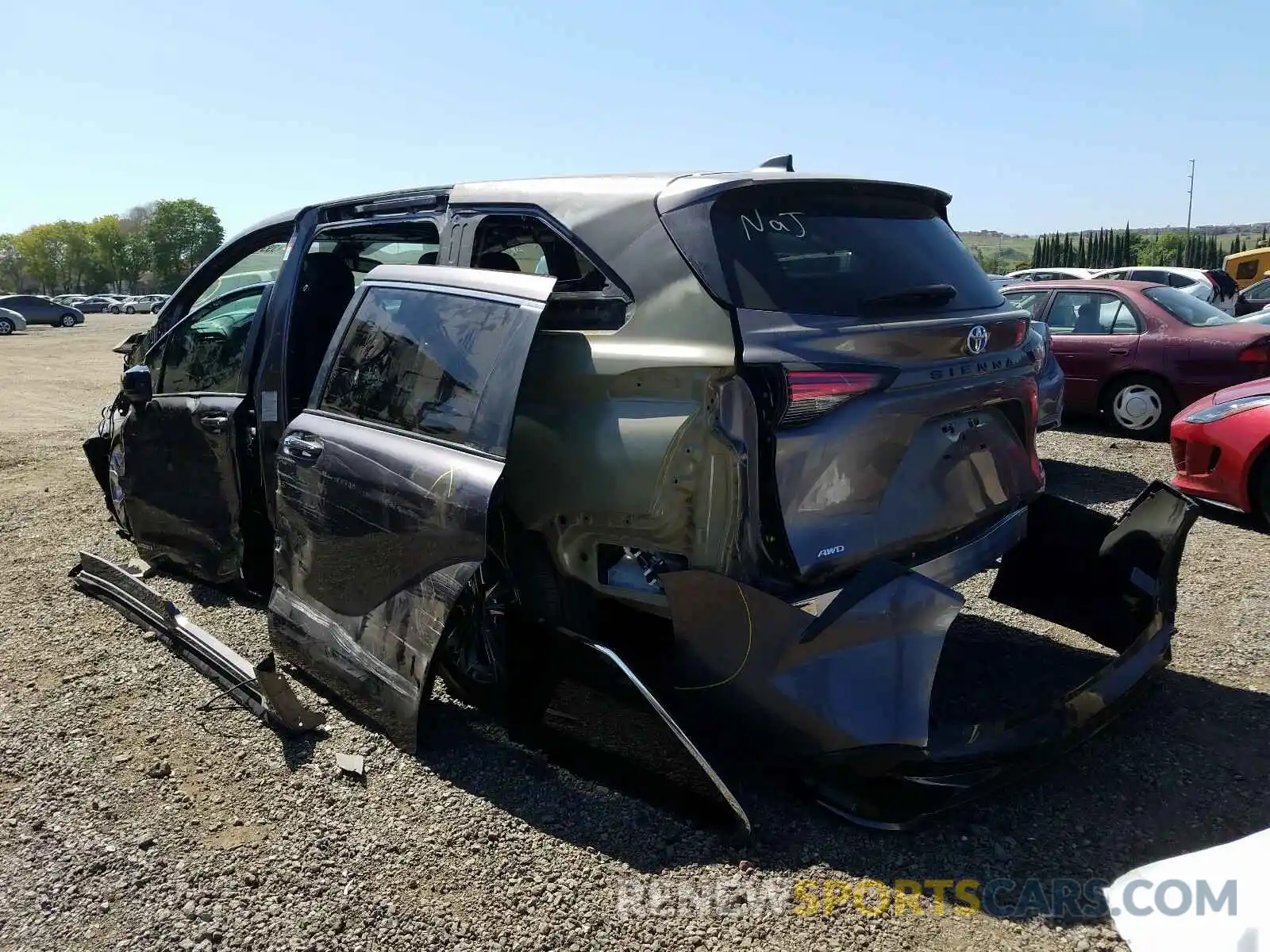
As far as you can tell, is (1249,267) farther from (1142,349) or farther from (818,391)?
(818,391)

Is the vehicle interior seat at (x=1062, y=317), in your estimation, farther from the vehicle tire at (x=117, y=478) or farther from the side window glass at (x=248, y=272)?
the vehicle tire at (x=117, y=478)

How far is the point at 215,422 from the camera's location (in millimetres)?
4277

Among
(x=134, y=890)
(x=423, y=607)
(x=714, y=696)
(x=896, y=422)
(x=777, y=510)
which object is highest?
(x=896, y=422)

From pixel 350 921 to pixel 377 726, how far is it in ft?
2.81

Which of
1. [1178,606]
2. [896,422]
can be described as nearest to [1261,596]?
[1178,606]

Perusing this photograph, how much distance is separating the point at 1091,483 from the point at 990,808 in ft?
17.2

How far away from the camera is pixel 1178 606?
14.2ft

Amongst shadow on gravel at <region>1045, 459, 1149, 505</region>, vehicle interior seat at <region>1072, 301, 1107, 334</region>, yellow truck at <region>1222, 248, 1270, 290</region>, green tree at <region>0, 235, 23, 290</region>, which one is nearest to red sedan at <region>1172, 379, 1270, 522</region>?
shadow on gravel at <region>1045, 459, 1149, 505</region>

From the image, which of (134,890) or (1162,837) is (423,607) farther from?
(1162,837)

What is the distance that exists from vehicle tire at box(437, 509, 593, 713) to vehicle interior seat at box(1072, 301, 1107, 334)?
8.13 meters

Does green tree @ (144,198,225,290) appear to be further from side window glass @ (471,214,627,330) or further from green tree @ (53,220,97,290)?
side window glass @ (471,214,627,330)

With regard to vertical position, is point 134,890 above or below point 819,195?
below

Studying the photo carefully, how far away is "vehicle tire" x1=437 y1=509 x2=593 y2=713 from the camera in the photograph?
3.01 m

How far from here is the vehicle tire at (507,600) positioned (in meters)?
3.01
